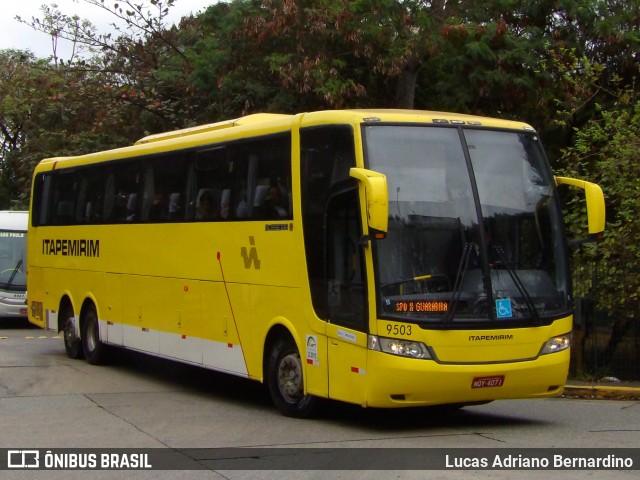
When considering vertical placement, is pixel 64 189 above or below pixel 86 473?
above

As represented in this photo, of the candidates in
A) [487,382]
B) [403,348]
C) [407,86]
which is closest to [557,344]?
[487,382]

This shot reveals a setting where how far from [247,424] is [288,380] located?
72cm

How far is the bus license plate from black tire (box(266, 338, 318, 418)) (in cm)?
188

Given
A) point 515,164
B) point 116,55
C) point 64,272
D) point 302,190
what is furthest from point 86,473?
point 116,55

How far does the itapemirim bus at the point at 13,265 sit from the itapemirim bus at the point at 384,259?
43.4 feet

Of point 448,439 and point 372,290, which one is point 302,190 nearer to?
point 372,290

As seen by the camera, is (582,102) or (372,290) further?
(582,102)

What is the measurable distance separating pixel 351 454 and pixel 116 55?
830 inches

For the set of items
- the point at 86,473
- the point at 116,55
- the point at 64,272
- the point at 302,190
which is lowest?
the point at 86,473

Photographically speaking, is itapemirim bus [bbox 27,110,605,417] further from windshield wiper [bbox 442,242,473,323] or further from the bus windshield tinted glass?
the bus windshield tinted glass

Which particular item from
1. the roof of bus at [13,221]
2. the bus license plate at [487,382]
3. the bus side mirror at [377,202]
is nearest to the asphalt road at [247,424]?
the bus license plate at [487,382]

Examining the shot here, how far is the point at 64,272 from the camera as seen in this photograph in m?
18.6

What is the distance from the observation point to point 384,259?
10156 millimetres

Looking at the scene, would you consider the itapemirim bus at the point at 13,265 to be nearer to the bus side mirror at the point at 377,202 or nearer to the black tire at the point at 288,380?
the black tire at the point at 288,380
